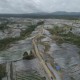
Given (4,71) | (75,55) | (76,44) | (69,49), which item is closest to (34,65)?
(4,71)

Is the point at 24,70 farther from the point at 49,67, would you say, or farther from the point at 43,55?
the point at 43,55

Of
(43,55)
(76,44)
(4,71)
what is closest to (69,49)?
(76,44)

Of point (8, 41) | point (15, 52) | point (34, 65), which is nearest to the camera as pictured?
point (34, 65)

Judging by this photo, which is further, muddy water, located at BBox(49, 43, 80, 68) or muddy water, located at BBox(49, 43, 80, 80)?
muddy water, located at BBox(49, 43, 80, 68)

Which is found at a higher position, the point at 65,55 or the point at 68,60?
the point at 68,60

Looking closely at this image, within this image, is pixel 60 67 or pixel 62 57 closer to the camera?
pixel 60 67

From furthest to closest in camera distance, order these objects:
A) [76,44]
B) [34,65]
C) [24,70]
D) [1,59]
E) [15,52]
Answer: [76,44] < [15,52] < [1,59] < [34,65] < [24,70]

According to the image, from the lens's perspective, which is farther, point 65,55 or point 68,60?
point 65,55

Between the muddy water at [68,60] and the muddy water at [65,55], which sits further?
Result: the muddy water at [65,55]

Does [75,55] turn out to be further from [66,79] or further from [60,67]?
[66,79]
